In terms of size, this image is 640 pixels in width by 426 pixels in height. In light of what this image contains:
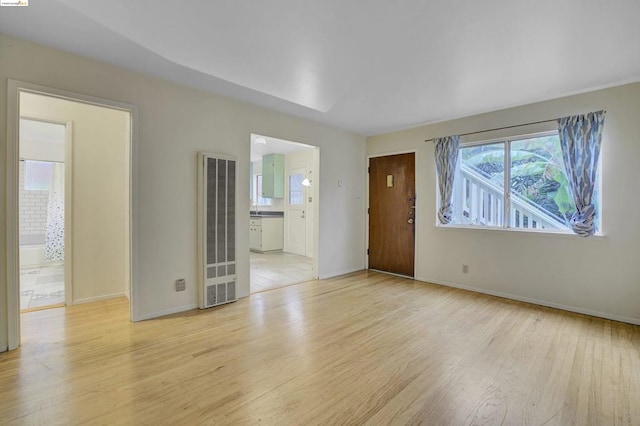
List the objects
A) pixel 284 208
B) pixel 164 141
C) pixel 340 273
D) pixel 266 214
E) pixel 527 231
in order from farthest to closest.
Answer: pixel 266 214, pixel 284 208, pixel 340 273, pixel 527 231, pixel 164 141

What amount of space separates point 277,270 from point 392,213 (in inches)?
90.8

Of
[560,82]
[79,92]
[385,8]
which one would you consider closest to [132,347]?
[79,92]

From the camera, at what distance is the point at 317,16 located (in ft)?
6.68

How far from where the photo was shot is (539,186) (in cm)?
366

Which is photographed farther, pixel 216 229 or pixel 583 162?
pixel 216 229

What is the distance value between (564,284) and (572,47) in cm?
256

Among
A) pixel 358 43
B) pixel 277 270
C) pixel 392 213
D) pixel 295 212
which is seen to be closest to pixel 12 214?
pixel 358 43

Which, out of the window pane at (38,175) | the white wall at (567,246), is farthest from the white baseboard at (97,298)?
the white wall at (567,246)

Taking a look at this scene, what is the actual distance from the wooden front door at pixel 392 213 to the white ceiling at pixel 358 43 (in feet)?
5.35

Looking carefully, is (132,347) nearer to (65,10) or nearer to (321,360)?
(321,360)

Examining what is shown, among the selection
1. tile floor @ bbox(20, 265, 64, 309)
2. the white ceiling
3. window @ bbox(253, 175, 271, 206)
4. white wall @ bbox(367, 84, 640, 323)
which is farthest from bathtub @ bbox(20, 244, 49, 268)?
→ white wall @ bbox(367, 84, 640, 323)

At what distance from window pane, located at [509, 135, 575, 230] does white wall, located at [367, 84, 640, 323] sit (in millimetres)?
199

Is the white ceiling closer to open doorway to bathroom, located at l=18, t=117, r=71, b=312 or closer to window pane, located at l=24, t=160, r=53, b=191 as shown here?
open doorway to bathroom, located at l=18, t=117, r=71, b=312

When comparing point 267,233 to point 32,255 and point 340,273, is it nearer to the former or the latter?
point 340,273
